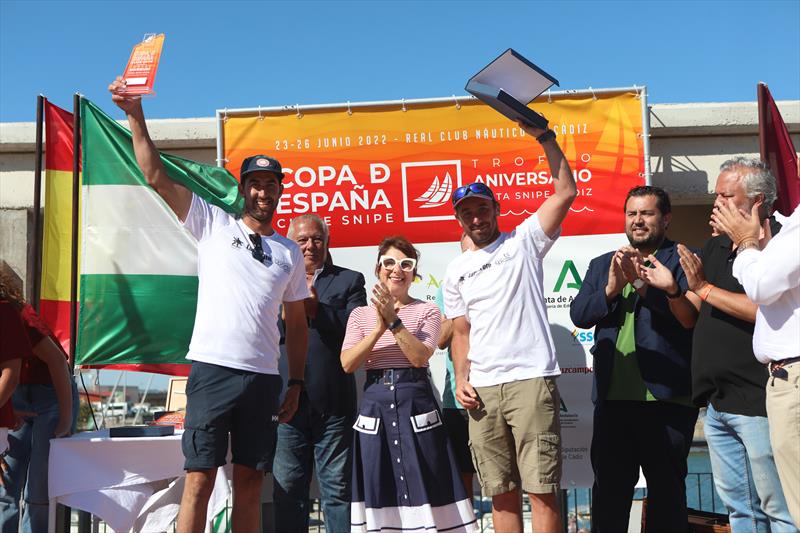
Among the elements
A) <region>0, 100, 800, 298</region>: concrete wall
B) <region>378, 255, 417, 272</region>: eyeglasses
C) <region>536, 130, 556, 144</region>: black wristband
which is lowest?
<region>378, 255, 417, 272</region>: eyeglasses

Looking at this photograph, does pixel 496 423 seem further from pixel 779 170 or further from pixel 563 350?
pixel 779 170

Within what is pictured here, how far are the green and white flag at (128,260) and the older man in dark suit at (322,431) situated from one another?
146 cm

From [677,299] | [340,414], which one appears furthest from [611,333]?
[340,414]

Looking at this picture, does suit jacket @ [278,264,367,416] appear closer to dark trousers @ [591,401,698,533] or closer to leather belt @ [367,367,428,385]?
leather belt @ [367,367,428,385]

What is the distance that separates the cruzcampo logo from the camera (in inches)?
223

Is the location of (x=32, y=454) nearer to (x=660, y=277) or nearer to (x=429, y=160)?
(x=429, y=160)

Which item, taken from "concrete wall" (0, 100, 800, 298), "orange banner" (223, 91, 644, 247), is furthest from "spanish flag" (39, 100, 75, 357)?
"orange banner" (223, 91, 644, 247)

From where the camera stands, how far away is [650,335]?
14.0 ft

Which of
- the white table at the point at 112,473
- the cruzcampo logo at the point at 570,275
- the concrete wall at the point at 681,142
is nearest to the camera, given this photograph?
the white table at the point at 112,473

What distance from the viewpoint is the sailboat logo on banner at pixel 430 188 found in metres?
5.81

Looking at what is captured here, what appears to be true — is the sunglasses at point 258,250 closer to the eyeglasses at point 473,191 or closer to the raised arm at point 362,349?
the raised arm at point 362,349

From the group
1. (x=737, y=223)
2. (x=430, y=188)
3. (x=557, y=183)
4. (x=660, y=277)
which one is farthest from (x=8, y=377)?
(x=737, y=223)

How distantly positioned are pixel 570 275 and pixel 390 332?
1821mm

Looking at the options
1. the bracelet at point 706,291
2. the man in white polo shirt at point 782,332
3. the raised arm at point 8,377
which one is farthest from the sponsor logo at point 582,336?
the raised arm at point 8,377
